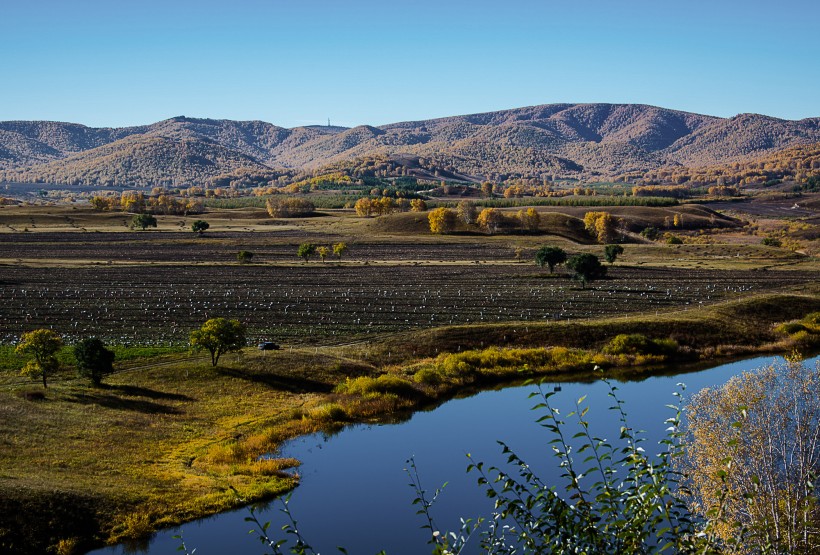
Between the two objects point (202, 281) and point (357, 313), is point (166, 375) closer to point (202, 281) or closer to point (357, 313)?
point (357, 313)

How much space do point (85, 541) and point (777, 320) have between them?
72272mm

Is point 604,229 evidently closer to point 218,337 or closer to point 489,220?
point 489,220

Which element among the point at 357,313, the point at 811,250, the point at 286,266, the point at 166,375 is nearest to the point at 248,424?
the point at 166,375

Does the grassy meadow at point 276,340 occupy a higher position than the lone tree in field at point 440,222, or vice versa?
the lone tree in field at point 440,222

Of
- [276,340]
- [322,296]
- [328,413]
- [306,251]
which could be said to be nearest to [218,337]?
[276,340]

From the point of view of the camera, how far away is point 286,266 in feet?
397

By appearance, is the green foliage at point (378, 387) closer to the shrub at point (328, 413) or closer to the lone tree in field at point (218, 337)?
the shrub at point (328, 413)

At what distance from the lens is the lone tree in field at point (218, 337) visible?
59.3m

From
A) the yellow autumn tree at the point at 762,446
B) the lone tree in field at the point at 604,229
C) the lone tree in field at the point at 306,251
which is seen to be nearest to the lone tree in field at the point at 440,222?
the lone tree in field at the point at 604,229

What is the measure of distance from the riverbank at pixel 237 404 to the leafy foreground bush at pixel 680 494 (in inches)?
329

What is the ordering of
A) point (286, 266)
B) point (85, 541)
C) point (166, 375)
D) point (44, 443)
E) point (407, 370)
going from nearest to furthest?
1. point (85, 541)
2. point (44, 443)
3. point (166, 375)
4. point (407, 370)
5. point (286, 266)

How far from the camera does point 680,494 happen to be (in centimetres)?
3297

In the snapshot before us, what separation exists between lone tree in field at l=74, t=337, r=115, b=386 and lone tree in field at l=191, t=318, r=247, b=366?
6819 mm

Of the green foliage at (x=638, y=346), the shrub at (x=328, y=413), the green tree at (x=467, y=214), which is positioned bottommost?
the shrub at (x=328, y=413)
